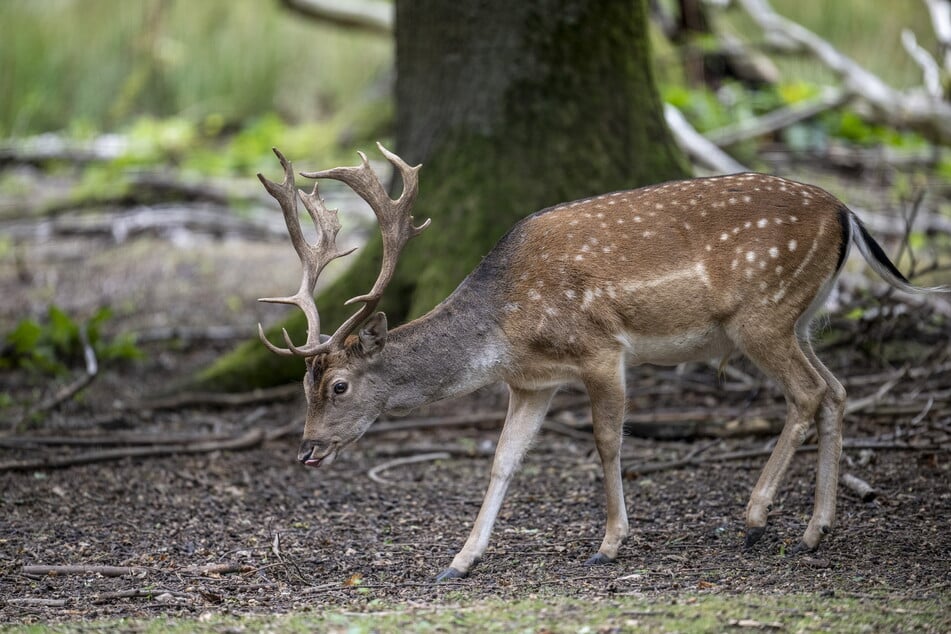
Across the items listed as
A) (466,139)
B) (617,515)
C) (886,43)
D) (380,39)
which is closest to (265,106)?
(380,39)

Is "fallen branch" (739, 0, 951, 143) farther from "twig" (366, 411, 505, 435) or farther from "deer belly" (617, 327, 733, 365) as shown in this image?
"deer belly" (617, 327, 733, 365)

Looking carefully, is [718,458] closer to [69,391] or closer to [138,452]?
[138,452]

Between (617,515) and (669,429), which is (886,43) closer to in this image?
(669,429)

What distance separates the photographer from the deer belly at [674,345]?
534cm

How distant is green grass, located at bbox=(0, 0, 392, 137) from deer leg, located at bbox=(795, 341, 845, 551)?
11196 millimetres

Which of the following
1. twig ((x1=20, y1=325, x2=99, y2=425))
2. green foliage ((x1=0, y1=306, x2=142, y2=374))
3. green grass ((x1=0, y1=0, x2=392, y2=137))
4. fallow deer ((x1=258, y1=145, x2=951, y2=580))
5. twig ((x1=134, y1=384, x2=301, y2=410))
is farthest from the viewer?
green grass ((x1=0, y1=0, x2=392, y2=137))

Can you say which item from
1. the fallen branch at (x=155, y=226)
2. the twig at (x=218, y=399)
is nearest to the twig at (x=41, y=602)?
the twig at (x=218, y=399)

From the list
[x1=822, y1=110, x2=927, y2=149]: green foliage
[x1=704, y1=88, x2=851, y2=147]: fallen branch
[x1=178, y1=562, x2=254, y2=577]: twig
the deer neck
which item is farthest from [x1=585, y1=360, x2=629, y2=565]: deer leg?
[x1=822, y1=110, x2=927, y2=149]: green foliage

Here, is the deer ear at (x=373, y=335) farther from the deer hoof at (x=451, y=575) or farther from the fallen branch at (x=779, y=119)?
the fallen branch at (x=779, y=119)

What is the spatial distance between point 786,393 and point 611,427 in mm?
820

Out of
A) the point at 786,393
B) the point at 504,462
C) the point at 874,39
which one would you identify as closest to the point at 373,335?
the point at 504,462

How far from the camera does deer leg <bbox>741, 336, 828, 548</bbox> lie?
520 cm

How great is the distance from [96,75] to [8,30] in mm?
1823

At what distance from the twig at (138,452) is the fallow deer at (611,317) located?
5.66 feet
